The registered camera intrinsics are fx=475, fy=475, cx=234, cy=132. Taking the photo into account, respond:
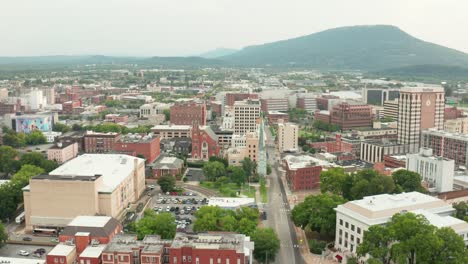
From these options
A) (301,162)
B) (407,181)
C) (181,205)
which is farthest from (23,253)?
(407,181)

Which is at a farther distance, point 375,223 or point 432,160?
point 432,160

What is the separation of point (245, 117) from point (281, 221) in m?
36.3

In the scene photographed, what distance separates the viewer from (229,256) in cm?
2552

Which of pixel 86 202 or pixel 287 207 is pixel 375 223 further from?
pixel 86 202

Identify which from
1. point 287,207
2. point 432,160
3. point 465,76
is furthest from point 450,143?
point 465,76

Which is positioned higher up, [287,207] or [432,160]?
[432,160]

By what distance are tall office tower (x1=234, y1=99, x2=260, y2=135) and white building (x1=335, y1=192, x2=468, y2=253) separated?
40.3m

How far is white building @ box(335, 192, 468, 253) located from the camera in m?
29.6

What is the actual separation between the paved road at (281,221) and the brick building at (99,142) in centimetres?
2226

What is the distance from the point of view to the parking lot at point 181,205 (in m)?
37.5

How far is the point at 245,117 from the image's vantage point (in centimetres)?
7250

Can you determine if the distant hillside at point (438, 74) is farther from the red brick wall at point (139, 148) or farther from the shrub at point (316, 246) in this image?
the shrub at point (316, 246)

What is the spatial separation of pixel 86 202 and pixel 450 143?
41.4 meters

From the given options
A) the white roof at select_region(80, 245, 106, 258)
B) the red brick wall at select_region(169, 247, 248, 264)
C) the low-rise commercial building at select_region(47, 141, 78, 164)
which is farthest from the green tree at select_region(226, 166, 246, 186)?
the low-rise commercial building at select_region(47, 141, 78, 164)
